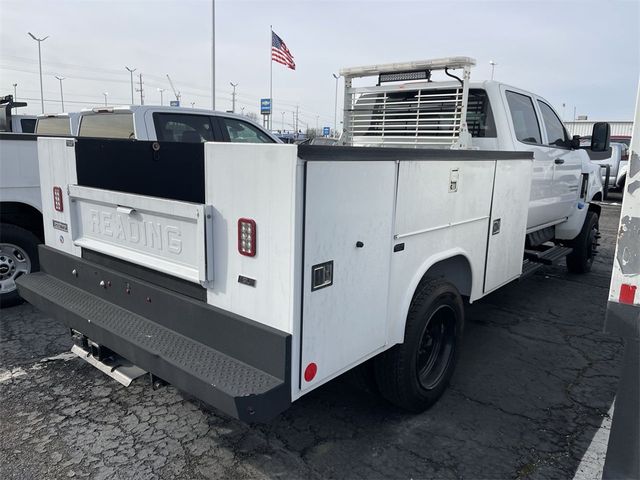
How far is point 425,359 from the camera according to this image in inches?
138

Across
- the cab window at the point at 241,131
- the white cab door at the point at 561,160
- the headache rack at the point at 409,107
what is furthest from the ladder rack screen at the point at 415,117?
the cab window at the point at 241,131

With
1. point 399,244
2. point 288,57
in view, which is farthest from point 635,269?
point 288,57

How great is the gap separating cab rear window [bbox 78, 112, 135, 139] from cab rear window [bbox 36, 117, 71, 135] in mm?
500

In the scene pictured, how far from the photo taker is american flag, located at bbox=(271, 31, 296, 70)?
2302cm

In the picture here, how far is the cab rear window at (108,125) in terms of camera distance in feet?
19.9

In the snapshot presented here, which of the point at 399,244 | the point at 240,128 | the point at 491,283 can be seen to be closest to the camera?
the point at 399,244

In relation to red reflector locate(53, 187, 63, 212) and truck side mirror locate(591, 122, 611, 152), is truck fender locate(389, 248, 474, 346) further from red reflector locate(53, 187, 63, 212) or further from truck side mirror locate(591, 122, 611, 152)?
truck side mirror locate(591, 122, 611, 152)

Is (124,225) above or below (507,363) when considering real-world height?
above

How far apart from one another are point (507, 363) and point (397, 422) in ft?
4.93

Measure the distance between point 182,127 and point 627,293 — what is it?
5.36m

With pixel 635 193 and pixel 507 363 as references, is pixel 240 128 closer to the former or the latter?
pixel 507 363

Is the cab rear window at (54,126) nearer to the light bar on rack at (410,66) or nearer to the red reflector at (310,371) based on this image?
the light bar on rack at (410,66)

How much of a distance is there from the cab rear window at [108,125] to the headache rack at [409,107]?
2.62 m

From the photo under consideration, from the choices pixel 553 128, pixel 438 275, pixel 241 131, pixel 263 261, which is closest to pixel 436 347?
pixel 438 275
